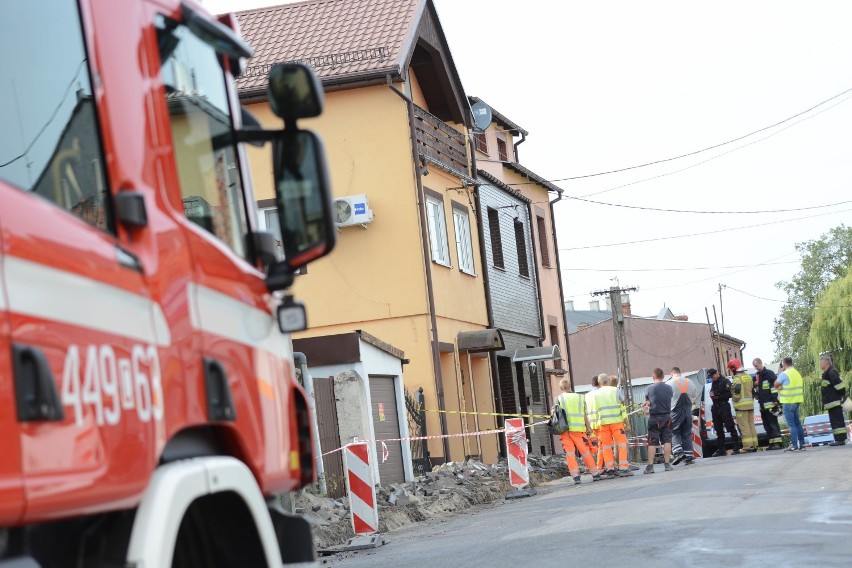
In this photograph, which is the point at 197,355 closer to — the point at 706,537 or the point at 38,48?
the point at 38,48

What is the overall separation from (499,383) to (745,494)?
1701 cm

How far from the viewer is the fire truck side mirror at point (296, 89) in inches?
175

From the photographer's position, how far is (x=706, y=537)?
34.6 feet

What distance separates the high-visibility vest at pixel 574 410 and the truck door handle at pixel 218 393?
18.2 meters

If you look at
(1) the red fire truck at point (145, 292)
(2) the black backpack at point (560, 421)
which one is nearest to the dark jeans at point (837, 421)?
(2) the black backpack at point (560, 421)

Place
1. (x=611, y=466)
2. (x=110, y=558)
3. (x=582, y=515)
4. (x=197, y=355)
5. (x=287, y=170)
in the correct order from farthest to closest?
(x=611, y=466) < (x=582, y=515) < (x=287, y=170) < (x=197, y=355) < (x=110, y=558)

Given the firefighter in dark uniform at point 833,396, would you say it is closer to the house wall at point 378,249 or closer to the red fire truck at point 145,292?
the house wall at point 378,249

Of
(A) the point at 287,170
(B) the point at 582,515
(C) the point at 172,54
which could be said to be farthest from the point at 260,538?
(B) the point at 582,515

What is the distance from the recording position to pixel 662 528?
1155 centimetres

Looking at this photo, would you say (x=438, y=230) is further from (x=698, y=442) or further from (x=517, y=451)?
(x=517, y=451)

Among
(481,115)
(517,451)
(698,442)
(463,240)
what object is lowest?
(698,442)

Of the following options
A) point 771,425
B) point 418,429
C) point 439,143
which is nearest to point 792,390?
point 771,425

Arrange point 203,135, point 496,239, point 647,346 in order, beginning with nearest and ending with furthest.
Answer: point 203,135 → point 496,239 → point 647,346

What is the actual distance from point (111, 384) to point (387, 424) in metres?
18.6
